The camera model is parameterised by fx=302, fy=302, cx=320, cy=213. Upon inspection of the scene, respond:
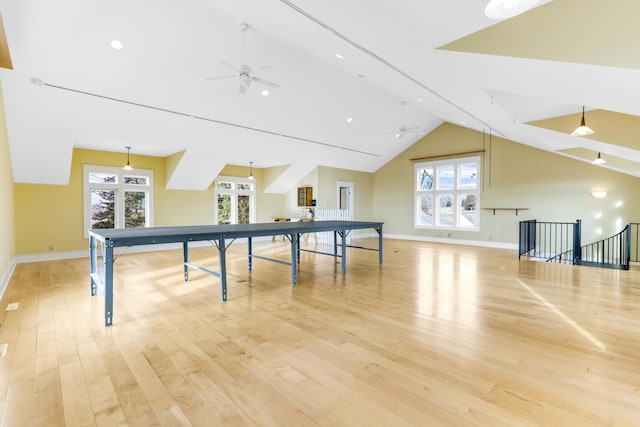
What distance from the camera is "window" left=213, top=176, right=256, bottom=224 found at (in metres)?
9.62

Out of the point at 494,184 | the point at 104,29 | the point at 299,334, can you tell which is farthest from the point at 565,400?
the point at 494,184

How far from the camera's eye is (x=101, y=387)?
6.27 ft

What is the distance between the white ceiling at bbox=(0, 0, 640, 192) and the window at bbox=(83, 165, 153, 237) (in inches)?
26.7

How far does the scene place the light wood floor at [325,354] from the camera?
1.69 metres

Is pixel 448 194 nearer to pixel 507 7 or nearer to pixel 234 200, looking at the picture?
pixel 234 200

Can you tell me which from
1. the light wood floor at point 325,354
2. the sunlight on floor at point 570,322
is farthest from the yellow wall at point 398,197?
the sunlight on floor at point 570,322

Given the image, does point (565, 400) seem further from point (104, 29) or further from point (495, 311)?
point (104, 29)

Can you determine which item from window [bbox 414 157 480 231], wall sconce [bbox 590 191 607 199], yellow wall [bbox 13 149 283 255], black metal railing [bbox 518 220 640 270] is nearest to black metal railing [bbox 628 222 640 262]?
A: black metal railing [bbox 518 220 640 270]

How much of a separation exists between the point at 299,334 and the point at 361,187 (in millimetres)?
9042

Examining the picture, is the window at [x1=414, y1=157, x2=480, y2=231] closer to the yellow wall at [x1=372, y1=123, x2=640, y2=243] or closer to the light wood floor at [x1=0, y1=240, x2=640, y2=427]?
the yellow wall at [x1=372, y1=123, x2=640, y2=243]

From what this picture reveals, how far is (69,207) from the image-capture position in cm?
704

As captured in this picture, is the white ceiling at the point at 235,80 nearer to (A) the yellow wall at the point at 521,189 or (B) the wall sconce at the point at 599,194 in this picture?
(A) the yellow wall at the point at 521,189

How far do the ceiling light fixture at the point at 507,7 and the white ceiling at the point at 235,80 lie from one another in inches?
56.6

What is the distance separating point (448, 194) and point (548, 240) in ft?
9.61
